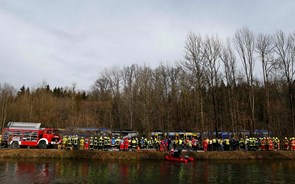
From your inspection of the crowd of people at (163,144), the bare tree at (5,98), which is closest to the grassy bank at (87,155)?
the crowd of people at (163,144)

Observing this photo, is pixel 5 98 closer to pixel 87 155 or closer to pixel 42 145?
pixel 42 145

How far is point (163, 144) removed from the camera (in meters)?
34.7

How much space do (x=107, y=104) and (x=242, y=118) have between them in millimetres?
41098

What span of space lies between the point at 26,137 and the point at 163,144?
18.5 meters

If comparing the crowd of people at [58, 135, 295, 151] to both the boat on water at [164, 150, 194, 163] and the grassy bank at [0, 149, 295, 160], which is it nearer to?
the grassy bank at [0, 149, 295, 160]

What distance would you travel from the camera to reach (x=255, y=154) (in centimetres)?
3381

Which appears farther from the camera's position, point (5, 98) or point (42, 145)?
point (5, 98)

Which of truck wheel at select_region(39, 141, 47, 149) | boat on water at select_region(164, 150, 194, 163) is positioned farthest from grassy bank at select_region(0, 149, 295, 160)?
truck wheel at select_region(39, 141, 47, 149)

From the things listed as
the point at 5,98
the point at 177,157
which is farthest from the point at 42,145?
the point at 5,98

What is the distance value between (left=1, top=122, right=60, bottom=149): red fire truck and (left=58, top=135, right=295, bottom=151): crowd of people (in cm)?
238

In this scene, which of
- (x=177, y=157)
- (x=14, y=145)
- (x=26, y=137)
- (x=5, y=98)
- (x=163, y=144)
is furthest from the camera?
(x=5, y=98)

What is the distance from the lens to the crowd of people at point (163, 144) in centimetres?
3369

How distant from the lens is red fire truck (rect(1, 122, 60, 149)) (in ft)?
115

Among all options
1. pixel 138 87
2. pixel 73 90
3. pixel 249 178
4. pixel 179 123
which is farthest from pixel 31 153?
pixel 73 90
